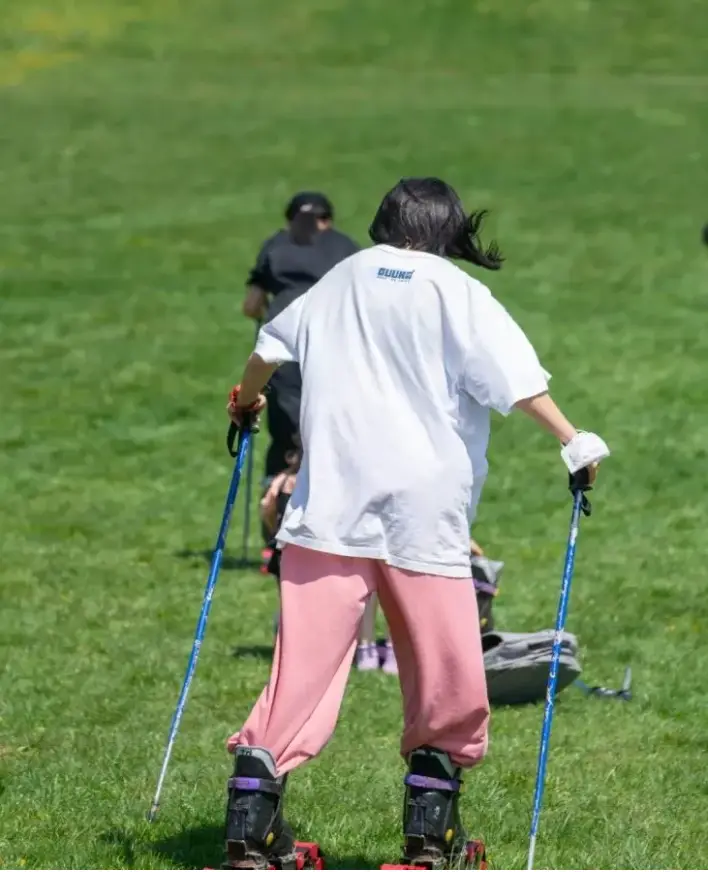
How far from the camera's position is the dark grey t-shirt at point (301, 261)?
494 inches

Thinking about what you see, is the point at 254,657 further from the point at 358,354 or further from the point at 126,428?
the point at 126,428

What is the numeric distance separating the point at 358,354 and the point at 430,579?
727 mm

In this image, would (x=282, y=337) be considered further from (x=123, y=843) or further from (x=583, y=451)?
(x=123, y=843)

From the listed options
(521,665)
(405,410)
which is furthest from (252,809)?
(521,665)

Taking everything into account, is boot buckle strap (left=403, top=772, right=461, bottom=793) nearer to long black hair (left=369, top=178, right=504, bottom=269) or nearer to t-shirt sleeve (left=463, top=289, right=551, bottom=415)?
t-shirt sleeve (left=463, top=289, right=551, bottom=415)

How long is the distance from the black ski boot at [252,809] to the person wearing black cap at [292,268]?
643cm

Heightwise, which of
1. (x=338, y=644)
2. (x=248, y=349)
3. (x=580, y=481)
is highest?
(x=248, y=349)

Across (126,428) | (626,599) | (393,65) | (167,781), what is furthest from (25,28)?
(167,781)

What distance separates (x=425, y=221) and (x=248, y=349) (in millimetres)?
16085

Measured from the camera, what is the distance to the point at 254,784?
5.98 m

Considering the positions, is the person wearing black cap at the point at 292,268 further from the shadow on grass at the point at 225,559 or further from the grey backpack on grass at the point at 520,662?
the grey backpack on grass at the point at 520,662

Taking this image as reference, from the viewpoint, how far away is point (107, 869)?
651 cm

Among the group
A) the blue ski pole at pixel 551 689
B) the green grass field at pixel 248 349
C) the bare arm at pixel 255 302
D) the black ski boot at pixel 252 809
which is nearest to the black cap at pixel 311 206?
the bare arm at pixel 255 302

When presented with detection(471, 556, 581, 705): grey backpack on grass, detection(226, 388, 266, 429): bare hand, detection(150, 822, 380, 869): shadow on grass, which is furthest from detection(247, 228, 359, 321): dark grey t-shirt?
detection(150, 822, 380, 869): shadow on grass
